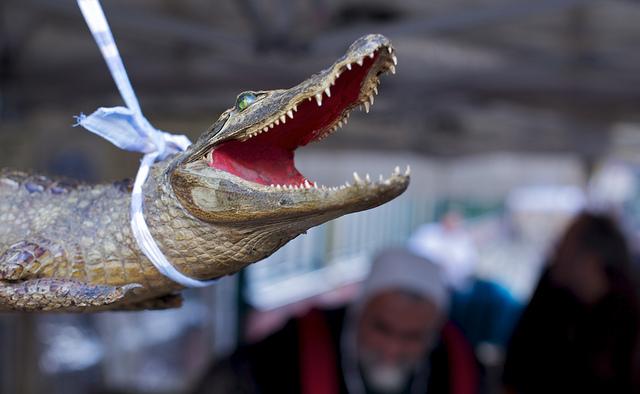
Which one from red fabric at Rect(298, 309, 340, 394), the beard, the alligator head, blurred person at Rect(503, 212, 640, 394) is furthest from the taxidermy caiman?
blurred person at Rect(503, 212, 640, 394)

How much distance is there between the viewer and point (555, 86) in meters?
2.54

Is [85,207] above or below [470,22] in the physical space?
below

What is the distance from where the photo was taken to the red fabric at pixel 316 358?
2373 mm

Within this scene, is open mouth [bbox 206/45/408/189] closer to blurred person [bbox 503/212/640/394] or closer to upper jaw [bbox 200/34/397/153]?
upper jaw [bbox 200/34/397/153]

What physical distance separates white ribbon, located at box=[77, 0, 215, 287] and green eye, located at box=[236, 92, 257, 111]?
14 cm

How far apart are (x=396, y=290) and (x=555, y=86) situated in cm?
104

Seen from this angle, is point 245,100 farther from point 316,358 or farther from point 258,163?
point 316,358

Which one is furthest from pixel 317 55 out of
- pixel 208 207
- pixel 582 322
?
pixel 582 322

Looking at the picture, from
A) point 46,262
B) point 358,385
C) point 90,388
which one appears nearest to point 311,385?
point 358,385

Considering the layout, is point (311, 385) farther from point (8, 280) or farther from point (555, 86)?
point (8, 280)

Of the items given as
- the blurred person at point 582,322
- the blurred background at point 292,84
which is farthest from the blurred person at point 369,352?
the blurred background at point 292,84

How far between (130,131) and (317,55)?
123 cm

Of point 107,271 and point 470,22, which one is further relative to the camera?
point 470,22

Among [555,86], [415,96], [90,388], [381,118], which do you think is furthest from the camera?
[90,388]
